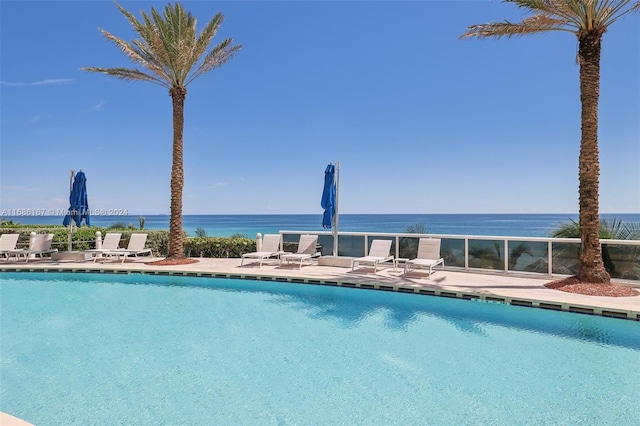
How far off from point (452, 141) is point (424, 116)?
23.8 feet

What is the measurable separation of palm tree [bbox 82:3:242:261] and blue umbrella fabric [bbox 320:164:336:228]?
5401 millimetres

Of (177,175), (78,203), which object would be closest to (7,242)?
(78,203)

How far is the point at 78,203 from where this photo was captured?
13.2 m

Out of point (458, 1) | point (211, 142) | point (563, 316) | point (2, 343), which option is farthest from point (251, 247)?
point (211, 142)

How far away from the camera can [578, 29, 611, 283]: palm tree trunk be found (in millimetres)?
7887

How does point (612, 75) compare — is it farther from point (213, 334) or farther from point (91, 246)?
point (91, 246)

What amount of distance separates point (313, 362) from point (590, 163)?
7336 mm

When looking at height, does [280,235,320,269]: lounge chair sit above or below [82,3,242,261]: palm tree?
below

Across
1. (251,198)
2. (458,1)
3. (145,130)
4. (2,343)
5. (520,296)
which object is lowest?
(2,343)

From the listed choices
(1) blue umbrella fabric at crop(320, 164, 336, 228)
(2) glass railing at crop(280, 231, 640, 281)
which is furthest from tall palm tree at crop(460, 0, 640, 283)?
(1) blue umbrella fabric at crop(320, 164, 336, 228)

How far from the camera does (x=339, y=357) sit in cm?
505

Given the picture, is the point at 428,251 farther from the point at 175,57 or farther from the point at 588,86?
the point at 175,57

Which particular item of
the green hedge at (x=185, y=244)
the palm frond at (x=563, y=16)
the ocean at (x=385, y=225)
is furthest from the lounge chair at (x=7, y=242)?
the ocean at (x=385, y=225)

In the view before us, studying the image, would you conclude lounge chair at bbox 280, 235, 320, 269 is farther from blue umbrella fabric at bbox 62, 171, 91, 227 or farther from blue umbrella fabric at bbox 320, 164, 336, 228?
blue umbrella fabric at bbox 62, 171, 91, 227
